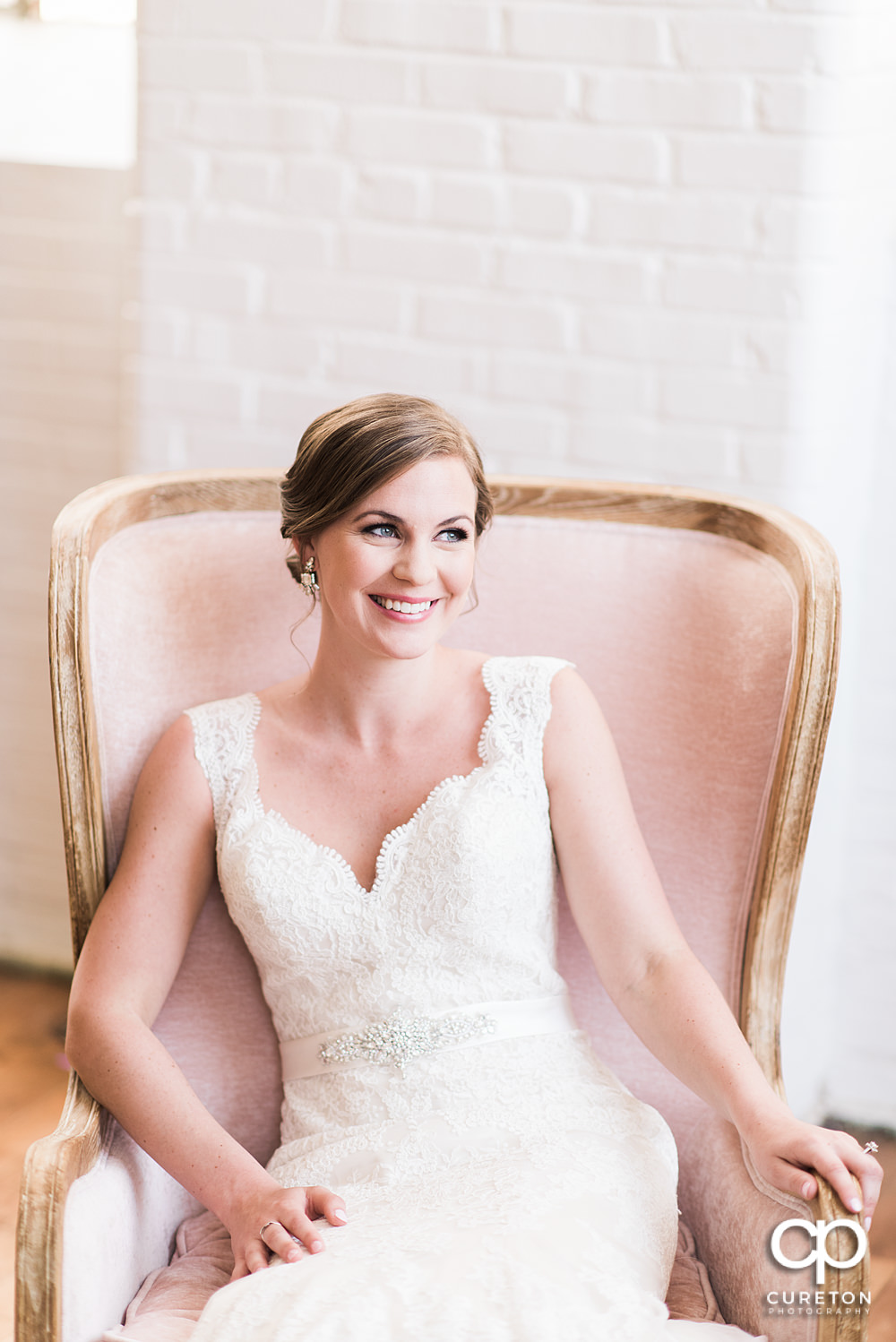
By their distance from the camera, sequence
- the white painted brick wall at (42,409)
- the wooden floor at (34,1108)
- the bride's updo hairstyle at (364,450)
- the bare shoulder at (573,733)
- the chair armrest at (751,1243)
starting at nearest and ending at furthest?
the chair armrest at (751,1243) → the bride's updo hairstyle at (364,450) → the bare shoulder at (573,733) → the wooden floor at (34,1108) → the white painted brick wall at (42,409)

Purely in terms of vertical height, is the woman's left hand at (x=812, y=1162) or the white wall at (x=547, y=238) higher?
the white wall at (x=547, y=238)

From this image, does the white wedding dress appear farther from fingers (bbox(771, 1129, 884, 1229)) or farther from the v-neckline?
fingers (bbox(771, 1129, 884, 1229))

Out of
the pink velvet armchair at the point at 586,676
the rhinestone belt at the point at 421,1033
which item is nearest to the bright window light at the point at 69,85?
the pink velvet armchair at the point at 586,676

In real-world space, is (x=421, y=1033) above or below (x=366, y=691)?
below

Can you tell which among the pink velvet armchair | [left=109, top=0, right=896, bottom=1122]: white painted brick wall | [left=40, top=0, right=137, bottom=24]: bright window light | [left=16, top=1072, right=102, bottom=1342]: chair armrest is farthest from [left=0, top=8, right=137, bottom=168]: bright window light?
[left=16, top=1072, right=102, bottom=1342]: chair armrest

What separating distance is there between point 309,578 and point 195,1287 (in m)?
0.77

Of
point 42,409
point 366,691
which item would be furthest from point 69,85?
point 366,691

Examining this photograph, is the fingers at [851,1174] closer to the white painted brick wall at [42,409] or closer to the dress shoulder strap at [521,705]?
the dress shoulder strap at [521,705]

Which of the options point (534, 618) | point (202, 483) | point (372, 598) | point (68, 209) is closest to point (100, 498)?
point (202, 483)

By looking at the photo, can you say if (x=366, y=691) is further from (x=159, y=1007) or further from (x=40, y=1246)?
(x=40, y=1246)

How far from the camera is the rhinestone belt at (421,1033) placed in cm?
148

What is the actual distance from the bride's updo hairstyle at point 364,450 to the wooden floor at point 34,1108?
1.32 metres

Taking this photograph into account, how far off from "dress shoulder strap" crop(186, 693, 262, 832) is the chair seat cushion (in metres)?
0.46

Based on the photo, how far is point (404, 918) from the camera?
149 cm
